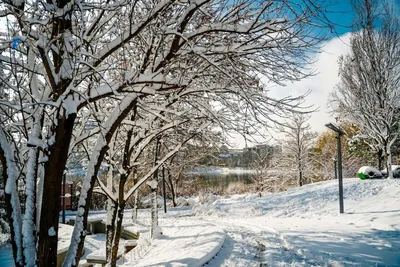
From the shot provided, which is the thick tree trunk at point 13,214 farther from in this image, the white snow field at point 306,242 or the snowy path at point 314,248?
the snowy path at point 314,248

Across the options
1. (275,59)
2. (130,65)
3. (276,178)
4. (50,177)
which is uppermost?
(130,65)

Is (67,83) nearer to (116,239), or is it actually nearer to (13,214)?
(13,214)

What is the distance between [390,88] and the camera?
1708 cm

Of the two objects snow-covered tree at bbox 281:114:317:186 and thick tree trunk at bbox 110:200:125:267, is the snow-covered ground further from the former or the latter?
snow-covered tree at bbox 281:114:317:186

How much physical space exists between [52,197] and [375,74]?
1882 centimetres

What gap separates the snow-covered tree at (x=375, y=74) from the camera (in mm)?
16734

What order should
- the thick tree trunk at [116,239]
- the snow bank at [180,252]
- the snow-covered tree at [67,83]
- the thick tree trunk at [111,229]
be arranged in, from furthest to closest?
the thick tree trunk at [111,229] < the thick tree trunk at [116,239] < the snow bank at [180,252] < the snow-covered tree at [67,83]

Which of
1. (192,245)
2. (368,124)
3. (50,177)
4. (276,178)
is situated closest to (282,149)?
(276,178)

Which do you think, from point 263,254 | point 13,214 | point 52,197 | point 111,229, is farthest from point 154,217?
point 52,197

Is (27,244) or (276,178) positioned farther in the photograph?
(276,178)

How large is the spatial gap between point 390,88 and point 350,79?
2263mm

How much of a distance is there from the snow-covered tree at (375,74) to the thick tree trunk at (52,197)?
17.6 meters

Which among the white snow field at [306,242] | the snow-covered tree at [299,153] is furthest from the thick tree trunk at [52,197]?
the snow-covered tree at [299,153]

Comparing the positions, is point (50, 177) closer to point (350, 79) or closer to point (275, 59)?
point (275, 59)
